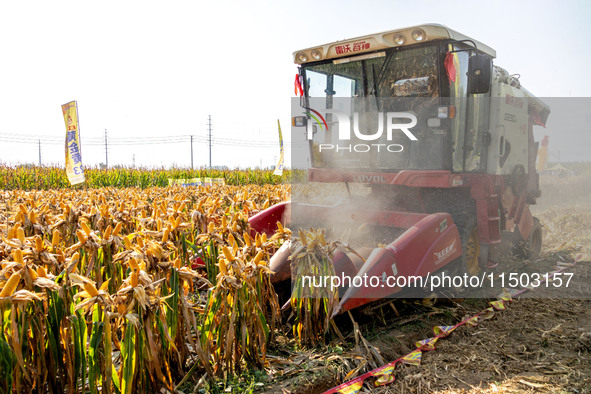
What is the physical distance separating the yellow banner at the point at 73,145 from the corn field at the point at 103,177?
142 inches

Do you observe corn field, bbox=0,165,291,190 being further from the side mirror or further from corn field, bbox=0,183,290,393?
the side mirror

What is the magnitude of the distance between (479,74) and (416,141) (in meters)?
0.90

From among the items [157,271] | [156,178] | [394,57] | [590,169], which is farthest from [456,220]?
[156,178]

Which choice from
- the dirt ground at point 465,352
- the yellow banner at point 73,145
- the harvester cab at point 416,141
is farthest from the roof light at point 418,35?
the yellow banner at point 73,145

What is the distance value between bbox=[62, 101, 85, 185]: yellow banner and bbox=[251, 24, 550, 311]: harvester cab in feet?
19.8

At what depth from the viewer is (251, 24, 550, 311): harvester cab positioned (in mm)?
3965

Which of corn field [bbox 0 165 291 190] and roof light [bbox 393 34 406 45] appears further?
corn field [bbox 0 165 291 190]

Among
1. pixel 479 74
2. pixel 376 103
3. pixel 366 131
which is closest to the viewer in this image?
pixel 479 74

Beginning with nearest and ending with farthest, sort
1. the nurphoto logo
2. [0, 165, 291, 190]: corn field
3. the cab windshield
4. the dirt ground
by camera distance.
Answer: the dirt ground
the cab windshield
the nurphoto logo
[0, 165, 291, 190]: corn field

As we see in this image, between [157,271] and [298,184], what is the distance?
3.56 meters

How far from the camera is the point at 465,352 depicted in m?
3.08

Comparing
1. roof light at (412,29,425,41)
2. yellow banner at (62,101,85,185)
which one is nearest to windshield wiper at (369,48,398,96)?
roof light at (412,29,425,41)

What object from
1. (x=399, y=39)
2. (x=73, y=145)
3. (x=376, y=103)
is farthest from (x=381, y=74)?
(x=73, y=145)

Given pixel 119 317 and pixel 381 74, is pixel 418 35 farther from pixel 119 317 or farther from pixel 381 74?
pixel 119 317
